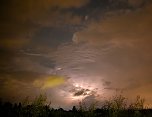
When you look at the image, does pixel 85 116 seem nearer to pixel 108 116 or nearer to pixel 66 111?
pixel 108 116

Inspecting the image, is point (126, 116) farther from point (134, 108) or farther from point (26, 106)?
point (26, 106)

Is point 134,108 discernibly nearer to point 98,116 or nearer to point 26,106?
point 98,116

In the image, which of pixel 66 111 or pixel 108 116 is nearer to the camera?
pixel 108 116

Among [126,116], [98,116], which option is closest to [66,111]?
[98,116]

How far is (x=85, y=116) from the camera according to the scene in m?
32.3

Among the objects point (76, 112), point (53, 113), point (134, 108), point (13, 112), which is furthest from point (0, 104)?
point (134, 108)

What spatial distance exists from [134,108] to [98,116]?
3.61 meters

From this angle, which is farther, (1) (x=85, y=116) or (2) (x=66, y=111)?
(2) (x=66, y=111)

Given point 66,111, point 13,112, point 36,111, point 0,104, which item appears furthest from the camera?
point 66,111

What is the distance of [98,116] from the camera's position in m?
34.1

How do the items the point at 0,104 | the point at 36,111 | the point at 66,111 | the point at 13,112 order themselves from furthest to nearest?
1. the point at 66,111
2. the point at 0,104
3. the point at 13,112
4. the point at 36,111

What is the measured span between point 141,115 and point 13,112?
11.5m

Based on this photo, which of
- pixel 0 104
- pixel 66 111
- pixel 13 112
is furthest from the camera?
pixel 66 111

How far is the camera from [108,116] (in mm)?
32750
